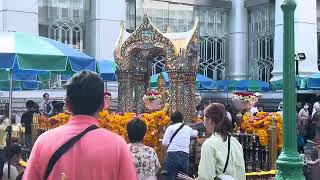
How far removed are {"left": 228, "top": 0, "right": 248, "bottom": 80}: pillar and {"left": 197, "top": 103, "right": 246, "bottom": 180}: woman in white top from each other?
92.0ft

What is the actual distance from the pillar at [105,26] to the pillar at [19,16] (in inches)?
127

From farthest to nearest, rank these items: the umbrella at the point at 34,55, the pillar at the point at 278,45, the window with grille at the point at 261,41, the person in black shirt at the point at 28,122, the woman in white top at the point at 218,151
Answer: the window with grille at the point at 261,41 < the pillar at the point at 278,45 < the person in black shirt at the point at 28,122 < the umbrella at the point at 34,55 < the woman in white top at the point at 218,151

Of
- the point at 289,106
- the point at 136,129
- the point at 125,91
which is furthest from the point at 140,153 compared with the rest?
the point at 125,91

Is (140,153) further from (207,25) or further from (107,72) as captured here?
(207,25)

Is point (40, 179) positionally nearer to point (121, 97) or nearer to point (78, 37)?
point (121, 97)

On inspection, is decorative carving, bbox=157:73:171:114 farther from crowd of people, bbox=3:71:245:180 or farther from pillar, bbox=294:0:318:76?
pillar, bbox=294:0:318:76

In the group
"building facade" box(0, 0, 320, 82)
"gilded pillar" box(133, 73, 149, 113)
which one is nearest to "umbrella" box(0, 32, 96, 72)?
"gilded pillar" box(133, 73, 149, 113)

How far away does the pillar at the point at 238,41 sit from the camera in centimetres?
3328

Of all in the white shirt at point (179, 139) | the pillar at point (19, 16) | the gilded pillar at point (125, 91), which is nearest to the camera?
the white shirt at point (179, 139)

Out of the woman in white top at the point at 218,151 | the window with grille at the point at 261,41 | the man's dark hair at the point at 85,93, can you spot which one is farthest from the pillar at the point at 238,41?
the man's dark hair at the point at 85,93

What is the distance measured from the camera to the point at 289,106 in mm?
7176

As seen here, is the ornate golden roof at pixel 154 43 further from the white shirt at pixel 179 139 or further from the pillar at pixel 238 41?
the pillar at pixel 238 41

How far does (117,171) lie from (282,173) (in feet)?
15.2

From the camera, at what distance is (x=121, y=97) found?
15.6 metres
